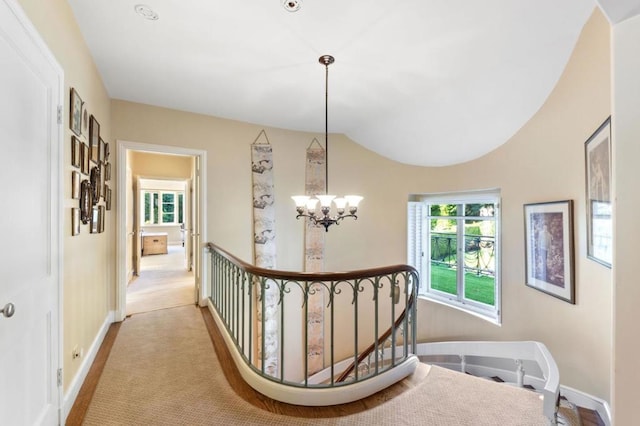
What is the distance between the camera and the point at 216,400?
184cm

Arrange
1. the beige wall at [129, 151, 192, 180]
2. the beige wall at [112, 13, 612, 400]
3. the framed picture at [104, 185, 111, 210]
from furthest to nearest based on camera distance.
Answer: the beige wall at [129, 151, 192, 180]
the framed picture at [104, 185, 111, 210]
the beige wall at [112, 13, 612, 400]

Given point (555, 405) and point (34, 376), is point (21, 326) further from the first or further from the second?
point (555, 405)

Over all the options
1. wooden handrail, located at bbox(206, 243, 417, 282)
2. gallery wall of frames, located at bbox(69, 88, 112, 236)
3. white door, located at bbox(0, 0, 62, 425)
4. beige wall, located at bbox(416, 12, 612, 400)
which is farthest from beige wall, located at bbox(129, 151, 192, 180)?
beige wall, located at bbox(416, 12, 612, 400)

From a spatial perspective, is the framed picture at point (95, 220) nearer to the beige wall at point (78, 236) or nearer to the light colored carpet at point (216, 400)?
the beige wall at point (78, 236)

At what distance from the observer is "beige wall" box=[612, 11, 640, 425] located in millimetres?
681

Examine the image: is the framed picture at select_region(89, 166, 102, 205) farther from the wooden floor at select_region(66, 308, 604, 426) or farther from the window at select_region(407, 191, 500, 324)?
the window at select_region(407, 191, 500, 324)

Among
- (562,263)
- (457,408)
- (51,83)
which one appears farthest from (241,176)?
(562,263)

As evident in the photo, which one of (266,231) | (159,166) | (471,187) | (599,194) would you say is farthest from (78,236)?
(159,166)

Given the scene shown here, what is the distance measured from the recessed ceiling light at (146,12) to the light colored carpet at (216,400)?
259 centimetres

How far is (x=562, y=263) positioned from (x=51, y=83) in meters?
3.90

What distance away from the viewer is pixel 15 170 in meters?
1.17

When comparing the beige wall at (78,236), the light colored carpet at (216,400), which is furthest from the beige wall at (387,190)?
the light colored carpet at (216,400)

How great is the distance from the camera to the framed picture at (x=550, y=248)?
247 cm

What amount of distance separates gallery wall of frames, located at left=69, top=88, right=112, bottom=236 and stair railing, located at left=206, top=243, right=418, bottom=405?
1093 mm
